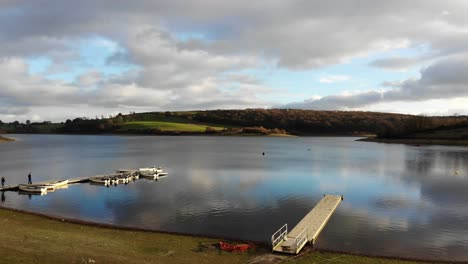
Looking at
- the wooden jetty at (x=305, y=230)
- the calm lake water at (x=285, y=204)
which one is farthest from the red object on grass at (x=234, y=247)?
the calm lake water at (x=285, y=204)

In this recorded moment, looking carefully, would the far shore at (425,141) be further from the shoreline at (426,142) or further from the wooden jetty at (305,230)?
the wooden jetty at (305,230)

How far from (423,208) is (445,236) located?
1051cm

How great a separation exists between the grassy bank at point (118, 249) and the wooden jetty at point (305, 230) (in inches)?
35.4

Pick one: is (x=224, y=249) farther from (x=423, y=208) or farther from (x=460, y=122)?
(x=460, y=122)

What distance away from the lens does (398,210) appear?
40.0m

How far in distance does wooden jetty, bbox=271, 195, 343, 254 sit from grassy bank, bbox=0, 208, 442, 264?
2.95ft

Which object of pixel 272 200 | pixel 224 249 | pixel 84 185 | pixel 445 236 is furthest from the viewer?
pixel 84 185

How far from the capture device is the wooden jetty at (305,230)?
83.4ft

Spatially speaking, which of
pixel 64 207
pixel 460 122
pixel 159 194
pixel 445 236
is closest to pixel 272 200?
pixel 159 194

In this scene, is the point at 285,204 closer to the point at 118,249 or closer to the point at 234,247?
the point at 234,247

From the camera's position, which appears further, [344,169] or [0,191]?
[344,169]

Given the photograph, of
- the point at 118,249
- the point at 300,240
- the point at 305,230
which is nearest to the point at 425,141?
the point at 305,230

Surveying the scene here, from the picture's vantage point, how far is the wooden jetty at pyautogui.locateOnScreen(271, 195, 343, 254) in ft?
83.4

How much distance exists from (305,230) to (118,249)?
44.7 feet
